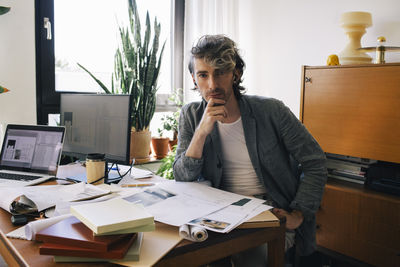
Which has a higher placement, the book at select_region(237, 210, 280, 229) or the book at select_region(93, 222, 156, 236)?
the book at select_region(93, 222, 156, 236)

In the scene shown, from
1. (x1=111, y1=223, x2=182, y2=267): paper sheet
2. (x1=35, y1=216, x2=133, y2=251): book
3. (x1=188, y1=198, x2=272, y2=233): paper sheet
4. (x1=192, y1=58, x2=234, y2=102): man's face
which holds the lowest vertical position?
(x1=111, y1=223, x2=182, y2=267): paper sheet

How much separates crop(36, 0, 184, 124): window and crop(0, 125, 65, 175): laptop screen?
0.67m

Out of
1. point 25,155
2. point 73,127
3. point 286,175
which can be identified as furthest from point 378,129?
point 25,155

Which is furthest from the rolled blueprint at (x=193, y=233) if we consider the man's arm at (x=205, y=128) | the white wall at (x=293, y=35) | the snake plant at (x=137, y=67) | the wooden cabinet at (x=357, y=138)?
the white wall at (x=293, y=35)

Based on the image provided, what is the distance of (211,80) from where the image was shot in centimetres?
148

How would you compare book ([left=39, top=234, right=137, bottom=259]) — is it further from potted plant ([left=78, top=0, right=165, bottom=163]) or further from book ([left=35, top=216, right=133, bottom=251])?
potted plant ([left=78, top=0, right=165, bottom=163])

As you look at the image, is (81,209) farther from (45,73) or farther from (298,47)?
(298,47)

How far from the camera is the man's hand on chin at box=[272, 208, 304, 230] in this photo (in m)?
1.30

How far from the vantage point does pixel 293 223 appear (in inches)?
51.6

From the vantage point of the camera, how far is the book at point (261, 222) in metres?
0.96

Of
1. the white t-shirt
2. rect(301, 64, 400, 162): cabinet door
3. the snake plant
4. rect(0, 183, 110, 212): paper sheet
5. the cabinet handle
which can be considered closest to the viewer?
rect(0, 183, 110, 212): paper sheet

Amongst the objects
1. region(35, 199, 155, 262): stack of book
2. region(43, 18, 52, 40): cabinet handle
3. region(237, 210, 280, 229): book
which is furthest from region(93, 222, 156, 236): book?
region(43, 18, 52, 40): cabinet handle

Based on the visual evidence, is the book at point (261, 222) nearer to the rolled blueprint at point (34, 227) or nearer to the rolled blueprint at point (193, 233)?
the rolled blueprint at point (193, 233)

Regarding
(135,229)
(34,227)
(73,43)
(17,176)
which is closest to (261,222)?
(135,229)
